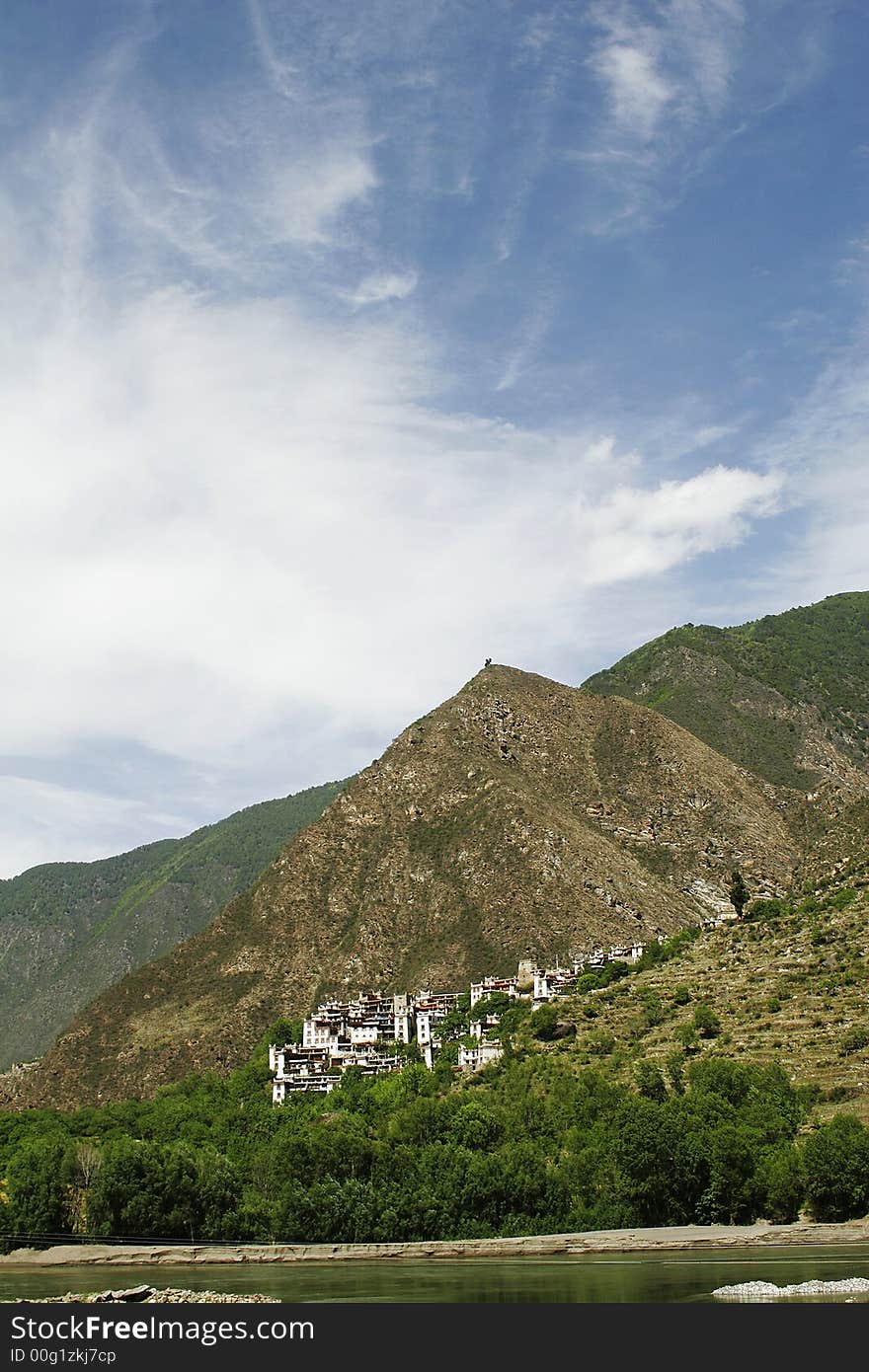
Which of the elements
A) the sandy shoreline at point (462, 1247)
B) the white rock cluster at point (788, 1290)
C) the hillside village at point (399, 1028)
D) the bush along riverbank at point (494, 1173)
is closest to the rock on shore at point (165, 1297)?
the white rock cluster at point (788, 1290)

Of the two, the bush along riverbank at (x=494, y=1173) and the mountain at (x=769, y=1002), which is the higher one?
the mountain at (x=769, y=1002)

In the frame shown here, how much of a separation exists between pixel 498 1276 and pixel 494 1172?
21.9 meters

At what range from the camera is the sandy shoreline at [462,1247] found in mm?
58594

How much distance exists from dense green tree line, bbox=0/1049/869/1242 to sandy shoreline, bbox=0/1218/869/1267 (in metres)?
1.75

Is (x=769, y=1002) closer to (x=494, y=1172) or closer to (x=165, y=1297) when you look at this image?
(x=494, y=1172)

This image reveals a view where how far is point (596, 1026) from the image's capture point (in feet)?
400

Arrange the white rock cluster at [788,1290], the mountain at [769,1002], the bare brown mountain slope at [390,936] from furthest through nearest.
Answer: the bare brown mountain slope at [390,936], the mountain at [769,1002], the white rock cluster at [788,1290]

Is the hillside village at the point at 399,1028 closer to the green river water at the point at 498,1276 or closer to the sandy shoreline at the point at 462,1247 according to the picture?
the sandy shoreline at the point at 462,1247

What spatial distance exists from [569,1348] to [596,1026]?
324 ft

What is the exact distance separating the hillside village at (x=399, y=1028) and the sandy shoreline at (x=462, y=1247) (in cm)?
5875

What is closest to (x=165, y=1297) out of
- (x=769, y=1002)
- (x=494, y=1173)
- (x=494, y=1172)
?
(x=494, y=1173)

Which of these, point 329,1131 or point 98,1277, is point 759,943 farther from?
point 98,1277

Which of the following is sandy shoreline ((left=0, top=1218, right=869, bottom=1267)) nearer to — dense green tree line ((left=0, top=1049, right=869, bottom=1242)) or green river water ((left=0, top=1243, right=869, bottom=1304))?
green river water ((left=0, top=1243, right=869, bottom=1304))

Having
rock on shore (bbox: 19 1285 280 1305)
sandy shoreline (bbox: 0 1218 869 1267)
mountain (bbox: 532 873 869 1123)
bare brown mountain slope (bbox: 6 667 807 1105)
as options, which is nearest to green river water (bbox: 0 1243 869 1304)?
sandy shoreline (bbox: 0 1218 869 1267)
